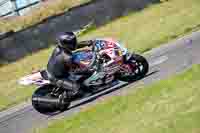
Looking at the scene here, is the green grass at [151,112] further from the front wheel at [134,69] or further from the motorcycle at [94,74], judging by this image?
the front wheel at [134,69]

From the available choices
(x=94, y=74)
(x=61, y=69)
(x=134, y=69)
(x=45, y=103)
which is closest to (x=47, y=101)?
(x=45, y=103)

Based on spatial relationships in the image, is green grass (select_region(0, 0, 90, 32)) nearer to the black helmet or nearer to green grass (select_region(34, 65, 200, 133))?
the black helmet

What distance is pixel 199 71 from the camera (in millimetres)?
13633

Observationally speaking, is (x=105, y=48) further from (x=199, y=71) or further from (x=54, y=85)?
(x=199, y=71)

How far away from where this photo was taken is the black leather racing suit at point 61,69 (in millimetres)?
15625

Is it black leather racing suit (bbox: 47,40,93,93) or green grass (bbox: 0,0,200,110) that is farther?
green grass (bbox: 0,0,200,110)

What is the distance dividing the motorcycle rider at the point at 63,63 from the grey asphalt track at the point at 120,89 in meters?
0.62

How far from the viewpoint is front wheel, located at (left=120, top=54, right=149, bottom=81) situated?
16.4m

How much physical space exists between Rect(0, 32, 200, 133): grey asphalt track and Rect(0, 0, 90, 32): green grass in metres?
8.56

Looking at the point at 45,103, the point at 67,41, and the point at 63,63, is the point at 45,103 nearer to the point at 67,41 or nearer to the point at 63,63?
the point at 63,63

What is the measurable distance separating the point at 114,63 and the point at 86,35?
33.9 ft

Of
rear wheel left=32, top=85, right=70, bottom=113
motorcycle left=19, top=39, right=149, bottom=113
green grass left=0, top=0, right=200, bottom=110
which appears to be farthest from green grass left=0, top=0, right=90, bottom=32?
rear wheel left=32, top=85, right=70, bottom=113

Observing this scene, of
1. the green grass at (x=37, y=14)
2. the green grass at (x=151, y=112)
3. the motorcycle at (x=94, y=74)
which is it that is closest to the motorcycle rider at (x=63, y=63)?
the motorcycle at (x=94, y=74)

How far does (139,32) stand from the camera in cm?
2431
